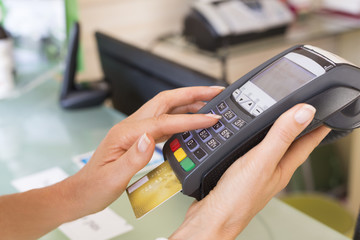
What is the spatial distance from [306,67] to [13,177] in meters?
0.65

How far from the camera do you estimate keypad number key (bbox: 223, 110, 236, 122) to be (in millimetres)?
605

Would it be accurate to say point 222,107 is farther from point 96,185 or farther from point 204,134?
point 96,185

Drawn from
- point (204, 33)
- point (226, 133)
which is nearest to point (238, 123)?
point (226, 133)

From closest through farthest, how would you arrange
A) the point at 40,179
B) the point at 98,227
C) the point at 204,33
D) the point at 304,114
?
the point at 304,114, the point at 98,227, the point at 40,179, the point at 204,33

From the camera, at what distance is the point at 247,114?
585 mm

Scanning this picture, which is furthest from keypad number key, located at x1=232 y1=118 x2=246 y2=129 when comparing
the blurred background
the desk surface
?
the blurred background

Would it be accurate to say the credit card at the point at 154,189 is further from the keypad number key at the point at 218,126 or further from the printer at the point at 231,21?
the printer at the point at 231,21

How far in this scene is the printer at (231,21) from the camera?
171cm

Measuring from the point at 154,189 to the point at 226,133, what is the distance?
0.13 m

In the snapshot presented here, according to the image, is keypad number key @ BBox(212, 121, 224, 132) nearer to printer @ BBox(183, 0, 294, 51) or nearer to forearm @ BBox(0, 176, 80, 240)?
forearm @ BBox(0, 176, 80, 240)

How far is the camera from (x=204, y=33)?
67.9 inches

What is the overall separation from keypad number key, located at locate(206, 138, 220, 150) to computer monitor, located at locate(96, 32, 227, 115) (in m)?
0.25

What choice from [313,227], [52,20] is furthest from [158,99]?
[52,20]

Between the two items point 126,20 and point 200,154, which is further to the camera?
point 126,20
